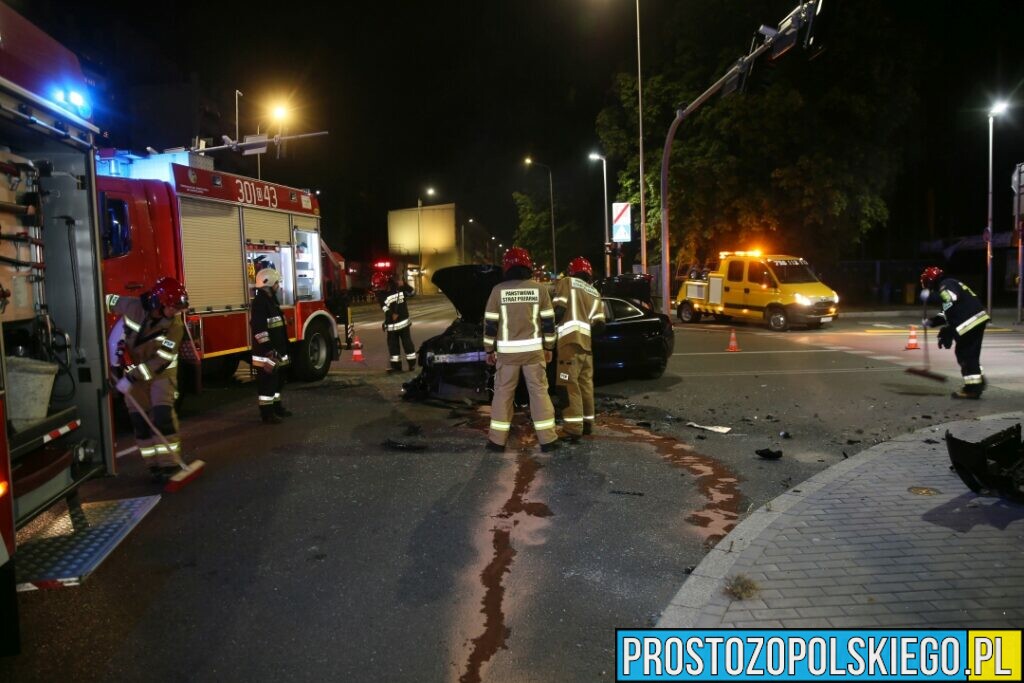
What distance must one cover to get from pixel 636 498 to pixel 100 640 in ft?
11.7

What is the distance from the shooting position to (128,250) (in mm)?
8547

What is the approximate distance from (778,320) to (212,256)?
1505 cm

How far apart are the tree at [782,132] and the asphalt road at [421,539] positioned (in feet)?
60.1

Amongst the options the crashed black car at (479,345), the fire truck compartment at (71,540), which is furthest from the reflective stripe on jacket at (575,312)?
the fire truck compartment at (71,540)

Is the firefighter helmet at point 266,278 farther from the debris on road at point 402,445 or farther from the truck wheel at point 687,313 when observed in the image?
the truck wheel at point 687,313

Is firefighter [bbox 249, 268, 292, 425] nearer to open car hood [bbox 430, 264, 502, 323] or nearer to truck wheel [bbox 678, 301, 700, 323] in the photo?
open car hood [bbox 430, 264, 502, 323]

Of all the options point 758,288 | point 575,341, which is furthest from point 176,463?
point 758,288

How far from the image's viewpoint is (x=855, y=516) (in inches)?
195

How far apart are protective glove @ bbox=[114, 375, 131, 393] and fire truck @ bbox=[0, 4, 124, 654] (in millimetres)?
1318

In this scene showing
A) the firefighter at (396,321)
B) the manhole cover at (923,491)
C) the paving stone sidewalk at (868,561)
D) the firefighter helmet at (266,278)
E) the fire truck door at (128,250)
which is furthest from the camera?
the firefighter at (396,321)

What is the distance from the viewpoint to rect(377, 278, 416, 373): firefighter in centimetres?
1259

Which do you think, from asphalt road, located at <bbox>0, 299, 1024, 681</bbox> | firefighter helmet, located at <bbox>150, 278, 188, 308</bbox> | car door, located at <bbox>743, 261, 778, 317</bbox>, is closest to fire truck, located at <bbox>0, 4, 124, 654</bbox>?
asphalt road, located at <bbox>0, 299, 1024, 681</bbox>

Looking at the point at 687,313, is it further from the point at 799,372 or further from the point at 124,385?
the point at 124,385

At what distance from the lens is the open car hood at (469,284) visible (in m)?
8.87
